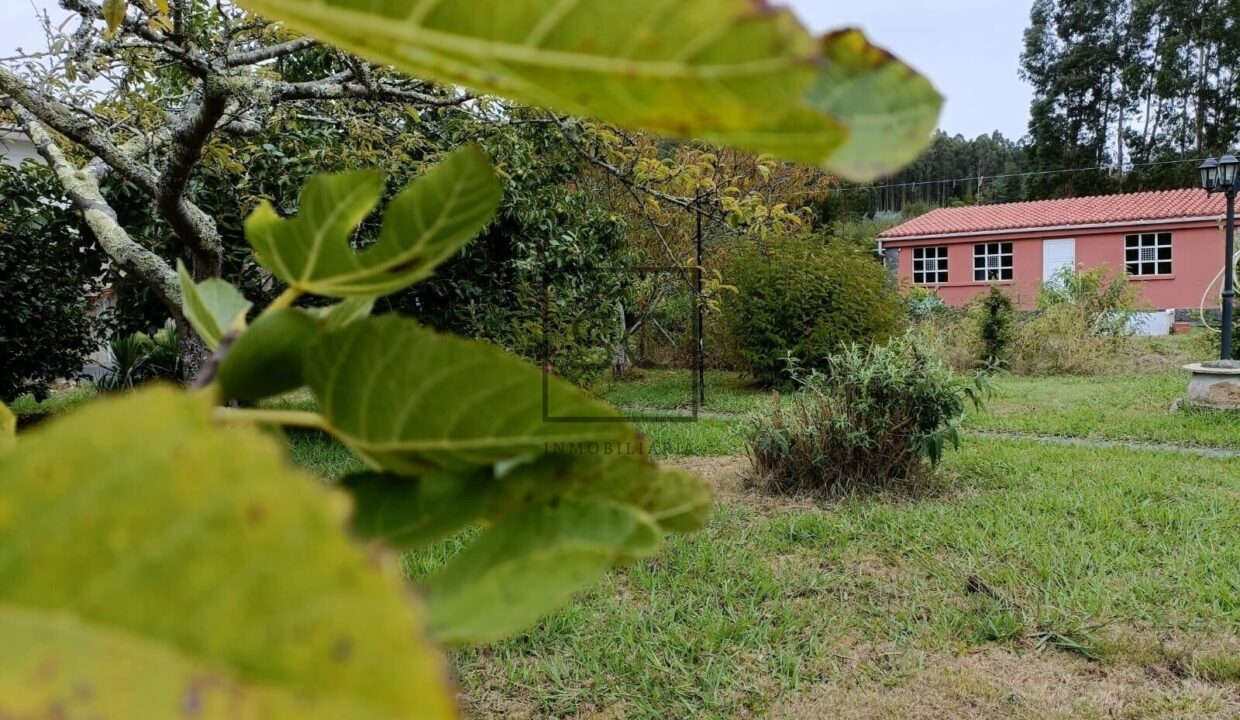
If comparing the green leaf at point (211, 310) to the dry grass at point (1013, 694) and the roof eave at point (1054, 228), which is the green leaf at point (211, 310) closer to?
the dry grass at point (1013, 694)

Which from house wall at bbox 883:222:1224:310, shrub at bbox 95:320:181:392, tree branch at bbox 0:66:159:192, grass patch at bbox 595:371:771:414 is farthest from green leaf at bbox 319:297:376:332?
house wall at bbox 883:222:1224:310

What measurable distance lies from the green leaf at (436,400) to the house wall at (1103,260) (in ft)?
47.0

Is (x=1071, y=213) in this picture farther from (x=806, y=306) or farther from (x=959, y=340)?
(x=806, y=306)

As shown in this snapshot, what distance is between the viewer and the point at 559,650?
2547 mm

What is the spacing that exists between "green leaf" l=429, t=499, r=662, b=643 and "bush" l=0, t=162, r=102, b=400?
22.0 ft

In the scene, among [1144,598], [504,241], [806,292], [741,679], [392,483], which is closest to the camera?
[392,483]

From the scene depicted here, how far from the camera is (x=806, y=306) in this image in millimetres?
8219

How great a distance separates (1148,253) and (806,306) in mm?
11106

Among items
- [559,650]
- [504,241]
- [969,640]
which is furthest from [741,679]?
[504,241]

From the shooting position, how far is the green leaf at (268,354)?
0.24 metres

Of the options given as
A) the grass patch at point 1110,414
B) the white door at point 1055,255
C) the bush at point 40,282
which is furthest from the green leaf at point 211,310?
the white door at point 1055,255

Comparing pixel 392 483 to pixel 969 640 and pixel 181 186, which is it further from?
pixel 969 640

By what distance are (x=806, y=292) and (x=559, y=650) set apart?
20.7 feet

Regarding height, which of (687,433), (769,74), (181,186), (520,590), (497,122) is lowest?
(687,433)
